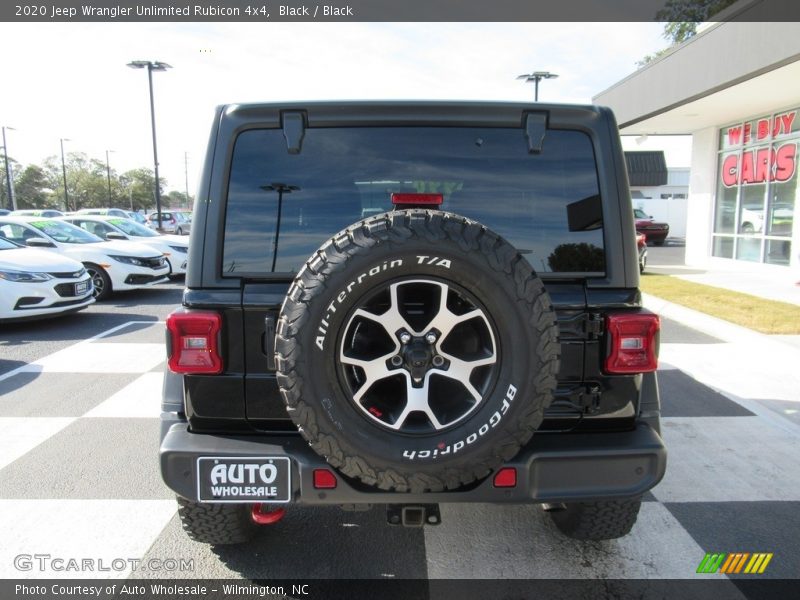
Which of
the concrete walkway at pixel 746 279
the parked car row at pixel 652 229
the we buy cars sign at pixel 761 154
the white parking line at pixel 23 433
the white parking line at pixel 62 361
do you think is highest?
the we buy cars sign at pixel 761 154

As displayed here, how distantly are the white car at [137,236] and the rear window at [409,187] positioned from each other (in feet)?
34.8

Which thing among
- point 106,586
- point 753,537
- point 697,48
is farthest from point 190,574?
point 697,48

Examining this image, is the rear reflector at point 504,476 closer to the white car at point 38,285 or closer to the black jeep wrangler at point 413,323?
the black jeep wrangler at point 413,323

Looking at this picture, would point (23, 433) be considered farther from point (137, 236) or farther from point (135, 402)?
point (137, 236)

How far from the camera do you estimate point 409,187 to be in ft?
7.84

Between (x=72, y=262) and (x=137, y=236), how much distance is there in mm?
5246

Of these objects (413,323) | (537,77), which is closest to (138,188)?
(537,77)

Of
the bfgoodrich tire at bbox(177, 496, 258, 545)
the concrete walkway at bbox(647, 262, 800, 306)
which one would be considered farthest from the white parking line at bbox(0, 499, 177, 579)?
the concrete walkway at bbox(647, 262, 800, 306)

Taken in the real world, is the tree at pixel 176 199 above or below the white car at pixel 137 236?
above

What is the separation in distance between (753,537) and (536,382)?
188 centimetres

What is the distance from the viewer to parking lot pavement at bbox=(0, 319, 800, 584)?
2709mm

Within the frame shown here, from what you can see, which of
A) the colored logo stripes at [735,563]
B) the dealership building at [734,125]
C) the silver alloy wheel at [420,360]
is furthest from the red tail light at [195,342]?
the dealership building at [734,125]

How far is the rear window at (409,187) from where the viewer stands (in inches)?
91.6

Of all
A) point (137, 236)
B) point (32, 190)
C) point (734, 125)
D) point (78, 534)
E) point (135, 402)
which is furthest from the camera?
point (32, 190)
